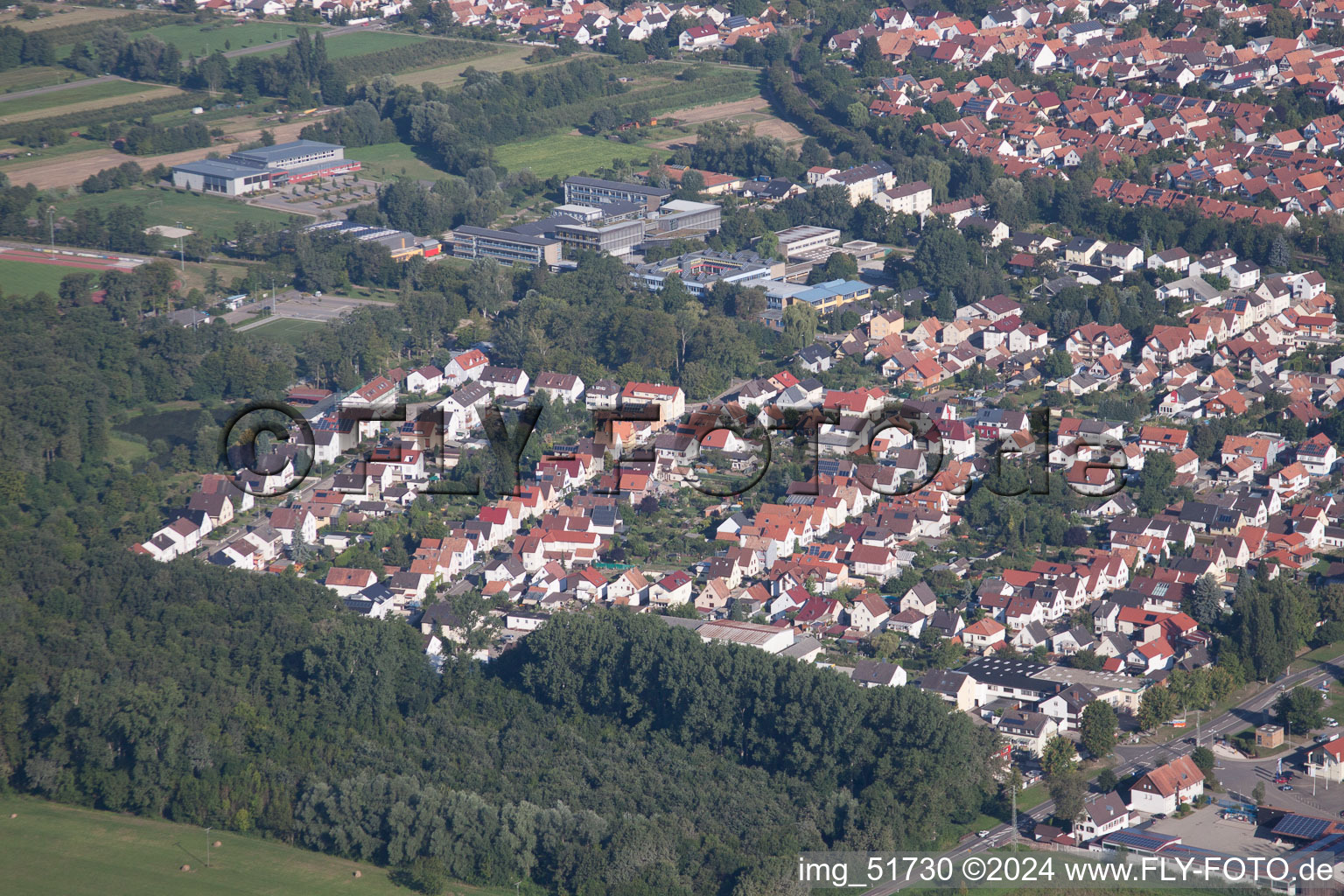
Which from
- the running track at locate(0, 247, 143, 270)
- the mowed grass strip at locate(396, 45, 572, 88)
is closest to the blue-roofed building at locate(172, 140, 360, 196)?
the running track at locate(0, 247, 143, 270)

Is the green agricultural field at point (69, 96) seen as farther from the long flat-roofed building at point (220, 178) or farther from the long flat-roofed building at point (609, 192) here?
the long flat-roofed building at point (609, 192)

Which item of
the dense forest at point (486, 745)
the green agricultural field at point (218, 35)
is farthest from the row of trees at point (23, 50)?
the dense forest at point (486, 745)

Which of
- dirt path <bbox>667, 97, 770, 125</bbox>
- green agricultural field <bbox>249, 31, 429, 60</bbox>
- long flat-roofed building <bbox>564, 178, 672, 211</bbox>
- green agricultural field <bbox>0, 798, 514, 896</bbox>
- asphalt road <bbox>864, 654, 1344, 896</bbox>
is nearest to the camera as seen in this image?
green agricultural field <bbox>0, 798, 514, 896</bbox>

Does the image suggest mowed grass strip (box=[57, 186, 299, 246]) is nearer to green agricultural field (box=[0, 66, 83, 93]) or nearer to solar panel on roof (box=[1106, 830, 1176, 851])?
green agricultural field (box=[0, 66, 83, 93])

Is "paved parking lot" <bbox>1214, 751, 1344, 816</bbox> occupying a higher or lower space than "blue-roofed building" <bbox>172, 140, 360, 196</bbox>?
lower

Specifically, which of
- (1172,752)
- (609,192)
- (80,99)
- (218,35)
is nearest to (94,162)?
(80,99)

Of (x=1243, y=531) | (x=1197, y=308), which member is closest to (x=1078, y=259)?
(x=1197, y=308)

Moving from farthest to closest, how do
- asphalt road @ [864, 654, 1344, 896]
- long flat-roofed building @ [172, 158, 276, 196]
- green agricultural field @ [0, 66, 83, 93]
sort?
green agricultural field @ [0, 66, 83, 93]
long flat-roofed building @ [172, 158, 276, 196]
asphalt road @ [864, 654, 1344, 896]
